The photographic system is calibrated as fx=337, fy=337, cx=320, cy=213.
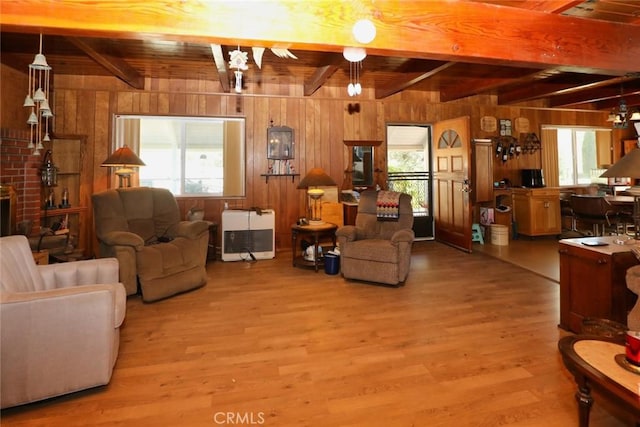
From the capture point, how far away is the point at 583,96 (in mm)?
5617

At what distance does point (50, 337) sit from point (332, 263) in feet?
8.93

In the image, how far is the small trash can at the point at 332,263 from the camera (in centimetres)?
397

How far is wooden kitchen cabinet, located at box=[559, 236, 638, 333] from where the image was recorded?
2180mm

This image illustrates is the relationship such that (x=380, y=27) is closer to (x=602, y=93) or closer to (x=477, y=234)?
(x=477, y=234)

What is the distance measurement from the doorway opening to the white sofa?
491 cm

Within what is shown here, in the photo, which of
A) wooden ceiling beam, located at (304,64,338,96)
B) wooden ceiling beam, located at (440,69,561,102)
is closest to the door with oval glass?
wooden ceiling beam, located at (440,69,561,102)

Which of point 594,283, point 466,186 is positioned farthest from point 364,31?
point 466,186

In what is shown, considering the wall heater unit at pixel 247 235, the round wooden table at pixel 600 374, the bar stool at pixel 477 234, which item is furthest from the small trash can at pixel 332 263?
the bar stool at pixel 477 234

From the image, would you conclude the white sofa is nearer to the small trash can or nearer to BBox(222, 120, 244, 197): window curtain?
the small trash can

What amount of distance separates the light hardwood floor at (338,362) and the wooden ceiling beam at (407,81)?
2.50 meters

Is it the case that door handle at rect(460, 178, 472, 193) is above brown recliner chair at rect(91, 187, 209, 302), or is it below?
above

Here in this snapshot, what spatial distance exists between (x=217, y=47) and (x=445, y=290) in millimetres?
3178

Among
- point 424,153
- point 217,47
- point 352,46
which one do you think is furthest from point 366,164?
point 352,46

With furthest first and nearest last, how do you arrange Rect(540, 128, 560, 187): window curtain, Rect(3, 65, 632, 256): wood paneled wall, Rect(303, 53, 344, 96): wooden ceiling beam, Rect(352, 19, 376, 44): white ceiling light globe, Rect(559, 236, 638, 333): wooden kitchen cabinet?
Rect(540, 128, 560, 187): window curtain
Rect(3, 65, 632, 256): wood paneled wall
Rect(303, 53, 344, 96): wooden ceiling beam
Rect(559, 236, 638, 333): wooden kitchen cabinet
Rect(352, 19, 376, 44): white ceiling light globe
